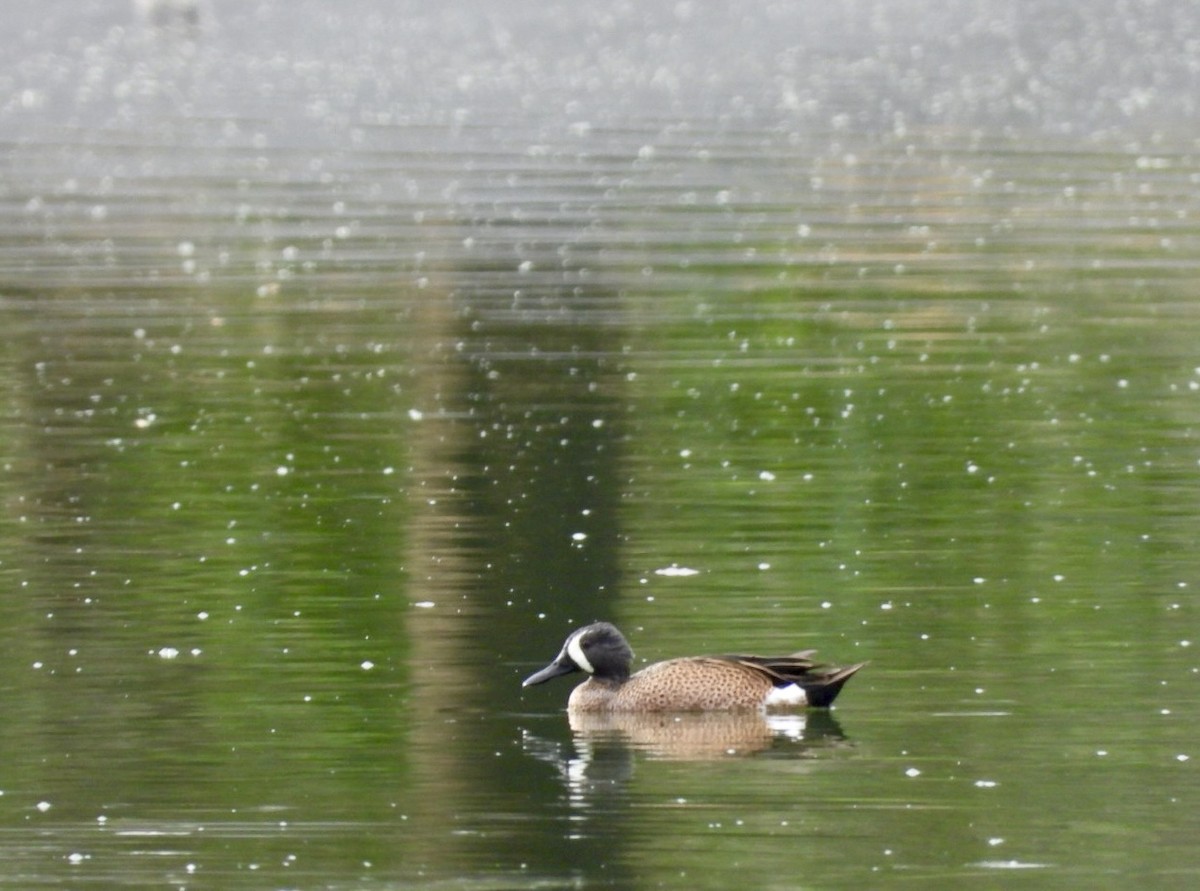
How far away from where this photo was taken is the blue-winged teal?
9.86 m

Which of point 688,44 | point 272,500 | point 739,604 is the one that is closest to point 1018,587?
point 739,604

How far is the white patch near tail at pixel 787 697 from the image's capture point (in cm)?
984

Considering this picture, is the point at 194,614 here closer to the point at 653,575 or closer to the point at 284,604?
the point at 284,604

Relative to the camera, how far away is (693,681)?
9.91 m

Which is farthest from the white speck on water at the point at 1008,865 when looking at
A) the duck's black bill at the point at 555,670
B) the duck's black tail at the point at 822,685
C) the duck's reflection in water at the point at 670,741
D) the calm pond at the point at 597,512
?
the duck's black bill at the point at 555,670

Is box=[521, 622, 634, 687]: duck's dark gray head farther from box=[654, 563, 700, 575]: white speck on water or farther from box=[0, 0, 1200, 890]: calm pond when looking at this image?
box=[654, 563, 700, 575]: white speck on water

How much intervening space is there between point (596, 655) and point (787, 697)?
2.30ft

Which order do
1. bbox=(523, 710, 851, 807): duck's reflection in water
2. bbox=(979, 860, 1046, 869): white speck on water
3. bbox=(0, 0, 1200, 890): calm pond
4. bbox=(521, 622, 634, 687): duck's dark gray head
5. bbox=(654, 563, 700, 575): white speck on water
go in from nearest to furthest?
bbox=(979, 860, 1046, 869): white speck on water → bbox=(0, 0, 1200, 890): calm pond → bbox=(523, 710, 851, 807): duck's reflection in water → bbox=(521, 622, 634, 687): duck's dark gray head → bbox=(654, 563, 700, 575): white speck on water

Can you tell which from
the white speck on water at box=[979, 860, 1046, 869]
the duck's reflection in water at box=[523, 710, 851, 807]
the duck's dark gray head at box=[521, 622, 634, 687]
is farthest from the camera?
the duck's dark gray head at box=[521, 622, 634, 687]

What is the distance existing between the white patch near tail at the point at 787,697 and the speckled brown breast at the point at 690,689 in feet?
0.07

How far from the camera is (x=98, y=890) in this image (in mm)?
7895

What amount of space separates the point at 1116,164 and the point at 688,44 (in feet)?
90.6

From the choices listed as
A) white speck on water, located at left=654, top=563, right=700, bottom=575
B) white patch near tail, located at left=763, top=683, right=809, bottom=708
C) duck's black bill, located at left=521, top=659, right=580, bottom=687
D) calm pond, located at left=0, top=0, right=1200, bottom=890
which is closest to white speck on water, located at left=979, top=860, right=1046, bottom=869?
calm pond, located at left=0, top=0, right=1200, bottom=890

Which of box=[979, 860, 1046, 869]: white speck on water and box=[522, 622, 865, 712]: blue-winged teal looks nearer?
box=[979, 860, 1046, 869]: white speck on water
